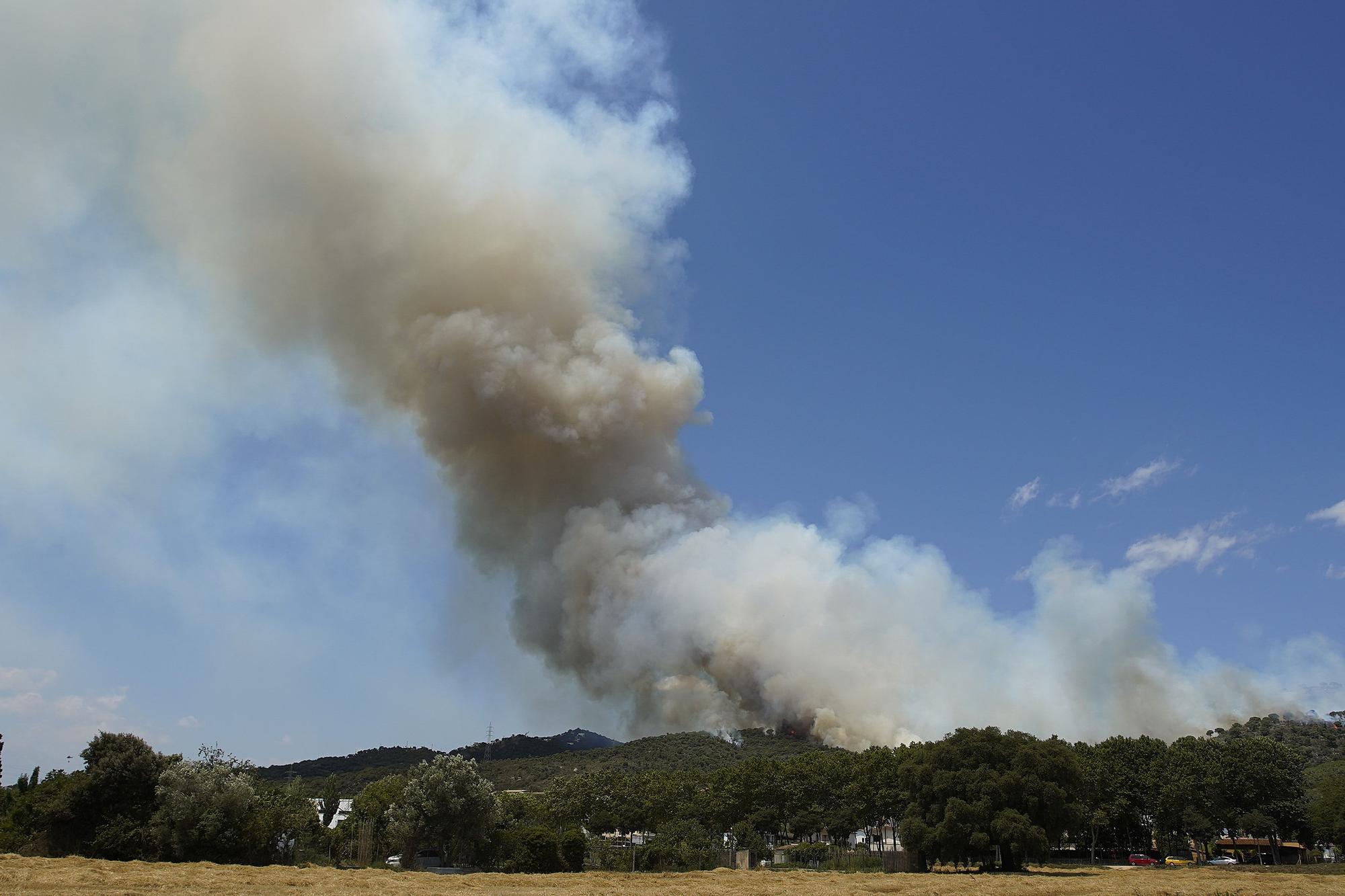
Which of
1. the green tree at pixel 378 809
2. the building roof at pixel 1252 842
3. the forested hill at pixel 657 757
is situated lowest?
the building roof at pixel 1252 842

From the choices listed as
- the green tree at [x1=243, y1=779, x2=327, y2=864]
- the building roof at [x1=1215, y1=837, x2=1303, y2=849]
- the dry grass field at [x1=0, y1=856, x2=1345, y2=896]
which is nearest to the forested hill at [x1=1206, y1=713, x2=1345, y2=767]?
the building roof at [x1=1215, y1=837, x2=1303, y2=849]

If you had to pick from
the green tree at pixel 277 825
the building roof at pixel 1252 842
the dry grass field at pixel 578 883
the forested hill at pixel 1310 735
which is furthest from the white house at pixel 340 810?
the forested hill at pixel 1310 735

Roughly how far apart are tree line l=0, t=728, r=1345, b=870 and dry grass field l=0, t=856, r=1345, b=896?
452 cm

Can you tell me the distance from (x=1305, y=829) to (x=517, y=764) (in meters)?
117

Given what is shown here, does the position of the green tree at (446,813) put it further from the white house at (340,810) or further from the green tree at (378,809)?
the white house at (340,810)

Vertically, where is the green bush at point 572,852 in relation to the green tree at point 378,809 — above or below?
below

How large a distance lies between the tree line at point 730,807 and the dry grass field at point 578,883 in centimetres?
452

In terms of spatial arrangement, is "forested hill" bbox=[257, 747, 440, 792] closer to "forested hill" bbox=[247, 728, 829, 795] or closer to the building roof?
"forested hill" bbox=[247, 728, 829, 795]

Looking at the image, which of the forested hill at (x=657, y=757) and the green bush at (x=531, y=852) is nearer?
the green bush at (x=531, y=852)

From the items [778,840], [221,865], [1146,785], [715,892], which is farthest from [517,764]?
[715,892]

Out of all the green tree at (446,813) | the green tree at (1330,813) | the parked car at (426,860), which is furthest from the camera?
the green tree at (1330,813)

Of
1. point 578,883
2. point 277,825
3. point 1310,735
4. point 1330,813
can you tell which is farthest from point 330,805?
point 1310,735

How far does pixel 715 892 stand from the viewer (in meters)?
33.8

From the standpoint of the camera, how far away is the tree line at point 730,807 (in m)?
44.1
